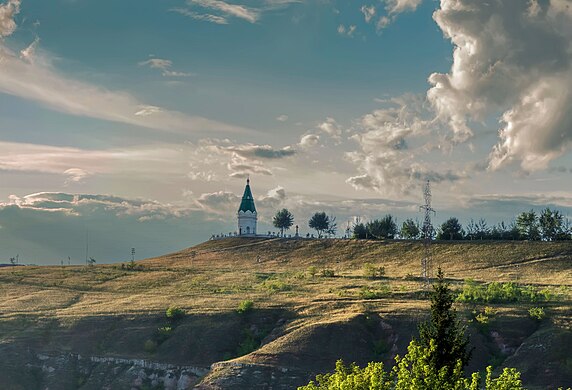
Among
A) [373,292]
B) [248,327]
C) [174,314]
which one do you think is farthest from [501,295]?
[174,314]

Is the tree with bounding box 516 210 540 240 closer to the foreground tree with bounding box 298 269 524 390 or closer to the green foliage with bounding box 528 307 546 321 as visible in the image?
the green foliage with bounding box 528 307 546 321

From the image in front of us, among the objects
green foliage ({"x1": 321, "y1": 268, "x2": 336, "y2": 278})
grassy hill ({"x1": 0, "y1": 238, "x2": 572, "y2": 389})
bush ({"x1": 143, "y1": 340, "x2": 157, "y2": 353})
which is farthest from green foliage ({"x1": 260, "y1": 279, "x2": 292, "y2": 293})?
bush ({"x1": 143, "y1": 340, "x2": 157, "y2": 353})

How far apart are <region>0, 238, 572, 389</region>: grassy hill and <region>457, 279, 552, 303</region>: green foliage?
90 centimetres

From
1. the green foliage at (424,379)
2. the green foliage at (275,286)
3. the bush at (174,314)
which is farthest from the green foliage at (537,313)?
the green foliage at (424,379)

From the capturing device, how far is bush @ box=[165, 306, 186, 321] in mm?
108256

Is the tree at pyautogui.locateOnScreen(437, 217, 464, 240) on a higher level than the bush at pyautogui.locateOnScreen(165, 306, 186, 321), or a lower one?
higher

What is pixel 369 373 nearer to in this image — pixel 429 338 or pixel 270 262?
pixel 429 338

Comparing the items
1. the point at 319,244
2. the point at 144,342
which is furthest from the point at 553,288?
the point at 319,244

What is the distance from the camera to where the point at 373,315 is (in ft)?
326

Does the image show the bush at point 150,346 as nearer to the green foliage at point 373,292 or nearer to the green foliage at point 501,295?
the green foliage at point 373,292

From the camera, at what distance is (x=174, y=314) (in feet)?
357

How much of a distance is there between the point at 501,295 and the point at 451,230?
8644 cm

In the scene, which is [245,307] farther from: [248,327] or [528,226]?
[528,226]

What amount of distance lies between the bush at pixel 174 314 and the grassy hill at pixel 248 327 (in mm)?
829
